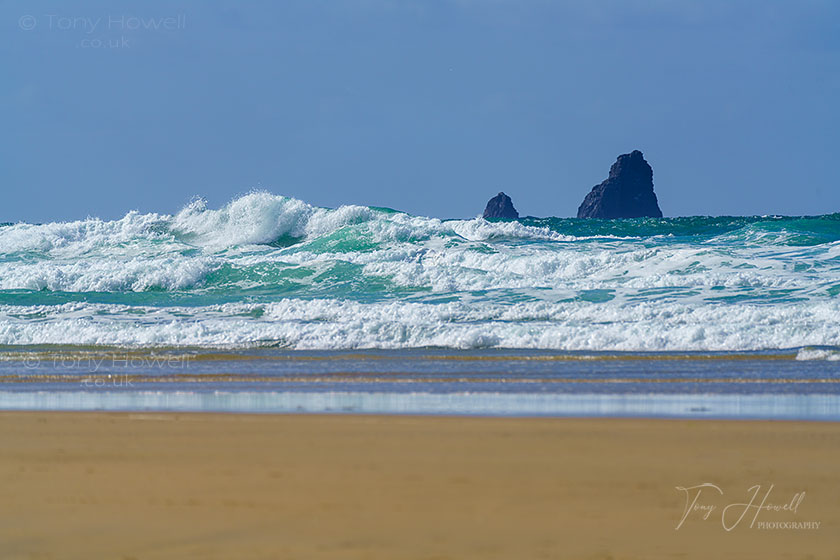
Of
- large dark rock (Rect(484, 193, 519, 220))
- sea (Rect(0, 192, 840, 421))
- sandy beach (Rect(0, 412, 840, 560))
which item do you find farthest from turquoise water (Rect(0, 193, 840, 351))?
large dark rock (Rect(484, 193, 519, 220))

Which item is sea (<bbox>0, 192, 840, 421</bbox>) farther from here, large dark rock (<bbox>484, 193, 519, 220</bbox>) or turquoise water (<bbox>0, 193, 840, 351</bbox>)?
large dark rock (<bbox>484, 193, 519, 220</bbox>)

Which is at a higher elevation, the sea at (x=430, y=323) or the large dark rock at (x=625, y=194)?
the large dark rock at (x=625, y=194)

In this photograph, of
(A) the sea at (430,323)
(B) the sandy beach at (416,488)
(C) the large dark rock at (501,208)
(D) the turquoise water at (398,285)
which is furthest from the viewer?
(C) the large dark rock at (501,208)

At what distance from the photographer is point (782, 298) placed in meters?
14.2

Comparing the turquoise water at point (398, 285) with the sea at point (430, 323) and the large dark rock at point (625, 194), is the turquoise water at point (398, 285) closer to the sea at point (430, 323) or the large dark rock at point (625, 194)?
the sea at point (430, 323)

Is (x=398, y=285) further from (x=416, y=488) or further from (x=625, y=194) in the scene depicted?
(x=625, y=194)

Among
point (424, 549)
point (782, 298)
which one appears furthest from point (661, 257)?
point (424, 549)

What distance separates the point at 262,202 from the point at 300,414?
21.2 meters

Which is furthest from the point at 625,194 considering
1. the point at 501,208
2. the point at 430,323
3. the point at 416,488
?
the point at 416,488

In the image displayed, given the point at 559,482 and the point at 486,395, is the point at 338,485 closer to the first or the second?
the point at 559,482

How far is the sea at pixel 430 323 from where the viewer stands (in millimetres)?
7926

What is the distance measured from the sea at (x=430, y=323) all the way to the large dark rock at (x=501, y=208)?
33271 mm

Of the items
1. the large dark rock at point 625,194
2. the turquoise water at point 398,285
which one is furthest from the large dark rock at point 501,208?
the turquoise water at point 398,285

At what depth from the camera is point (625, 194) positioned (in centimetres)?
6147
